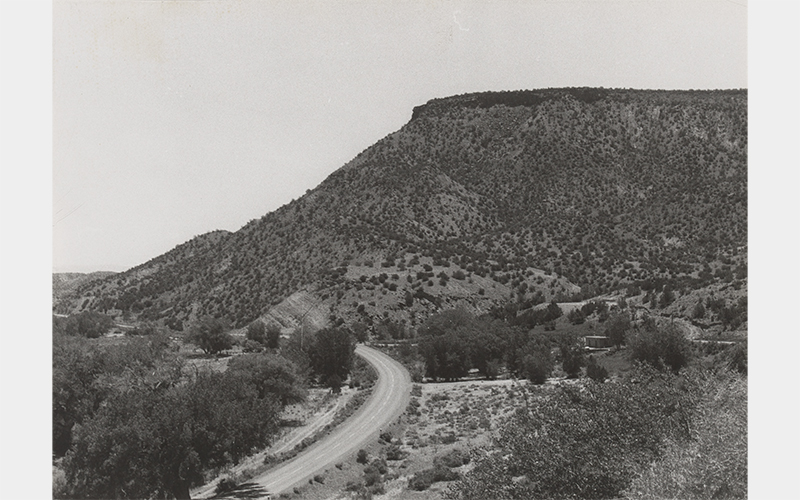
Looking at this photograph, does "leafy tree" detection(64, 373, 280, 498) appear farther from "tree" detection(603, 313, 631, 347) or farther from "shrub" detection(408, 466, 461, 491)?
"tree" detection(603, 313, 631, 347)

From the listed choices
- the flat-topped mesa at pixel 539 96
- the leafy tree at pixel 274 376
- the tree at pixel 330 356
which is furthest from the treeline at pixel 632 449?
the flat-topped mesa at pixel 539 96

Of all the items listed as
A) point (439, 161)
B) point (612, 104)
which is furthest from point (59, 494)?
point (612, 104)

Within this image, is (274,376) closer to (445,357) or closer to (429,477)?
(445,357)

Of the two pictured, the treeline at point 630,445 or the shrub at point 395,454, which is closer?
the treeline at point 630,445

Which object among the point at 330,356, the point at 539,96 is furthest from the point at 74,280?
the point at 539,96

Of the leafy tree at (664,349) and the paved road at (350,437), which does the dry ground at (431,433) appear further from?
the leafy tree at (664,349)

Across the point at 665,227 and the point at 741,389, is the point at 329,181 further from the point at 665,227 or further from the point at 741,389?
the point at 741,389
